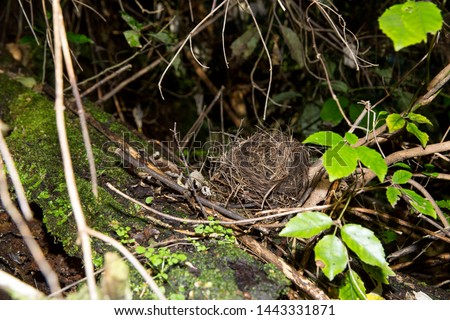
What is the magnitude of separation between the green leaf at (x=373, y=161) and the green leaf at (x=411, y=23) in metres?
0.32

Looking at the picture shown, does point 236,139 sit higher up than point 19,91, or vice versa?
point 19,91

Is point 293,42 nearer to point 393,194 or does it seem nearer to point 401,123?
point 401,123

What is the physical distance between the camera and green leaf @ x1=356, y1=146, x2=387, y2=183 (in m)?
1.16

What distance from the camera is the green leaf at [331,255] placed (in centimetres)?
111

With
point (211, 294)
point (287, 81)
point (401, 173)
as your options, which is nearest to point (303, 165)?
point (401, 173)

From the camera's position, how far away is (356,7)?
3.15 meters

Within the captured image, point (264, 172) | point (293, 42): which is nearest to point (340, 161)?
point (264, 172)

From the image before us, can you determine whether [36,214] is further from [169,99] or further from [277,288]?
[169,99]

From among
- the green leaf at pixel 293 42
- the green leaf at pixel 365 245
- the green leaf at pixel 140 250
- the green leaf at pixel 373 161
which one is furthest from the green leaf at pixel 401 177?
the green leaf at pixel 293 42

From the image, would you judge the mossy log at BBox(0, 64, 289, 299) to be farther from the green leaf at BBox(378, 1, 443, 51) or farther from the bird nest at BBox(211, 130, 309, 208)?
the green leaf at BBox(378, 1, 443, 51)

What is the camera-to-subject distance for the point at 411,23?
1.02 m

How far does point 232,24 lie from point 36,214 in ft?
7.00

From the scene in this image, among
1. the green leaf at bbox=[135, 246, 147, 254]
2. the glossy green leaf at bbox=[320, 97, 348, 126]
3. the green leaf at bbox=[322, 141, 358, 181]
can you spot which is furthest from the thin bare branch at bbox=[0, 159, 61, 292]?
the glossy green leaf at bbox=[320, 97, 348, 126]

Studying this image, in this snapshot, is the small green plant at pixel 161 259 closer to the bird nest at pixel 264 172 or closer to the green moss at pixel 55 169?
the green moss at pixel 55 169
